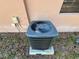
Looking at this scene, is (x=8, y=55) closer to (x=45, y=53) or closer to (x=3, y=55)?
(x=3, y=55)

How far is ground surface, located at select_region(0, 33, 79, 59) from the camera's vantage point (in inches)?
86.0

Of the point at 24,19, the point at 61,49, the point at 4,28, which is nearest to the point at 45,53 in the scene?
the point at 61,49

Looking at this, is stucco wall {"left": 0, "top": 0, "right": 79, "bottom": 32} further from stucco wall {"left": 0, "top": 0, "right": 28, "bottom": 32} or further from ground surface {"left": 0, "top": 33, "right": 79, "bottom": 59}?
ground surface {"left": 0, "top": 33, "right": 79, "bottom": 59}

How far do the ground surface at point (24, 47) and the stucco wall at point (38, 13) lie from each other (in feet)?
0.34

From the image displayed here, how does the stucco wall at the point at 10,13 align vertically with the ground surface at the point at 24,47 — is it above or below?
above

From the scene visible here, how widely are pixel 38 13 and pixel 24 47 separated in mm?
555

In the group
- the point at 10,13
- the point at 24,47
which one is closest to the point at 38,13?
the point at 10,13

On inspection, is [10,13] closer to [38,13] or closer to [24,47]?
[38,13]

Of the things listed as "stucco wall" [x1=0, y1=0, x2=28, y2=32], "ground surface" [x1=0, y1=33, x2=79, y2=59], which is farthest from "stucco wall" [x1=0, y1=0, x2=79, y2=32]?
"ground surface" [x1=0, y1=33, x2=79, y2=59]

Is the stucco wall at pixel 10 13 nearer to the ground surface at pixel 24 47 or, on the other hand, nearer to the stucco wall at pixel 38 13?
the stucco wall at pixel 38 13

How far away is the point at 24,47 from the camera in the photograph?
225 cm

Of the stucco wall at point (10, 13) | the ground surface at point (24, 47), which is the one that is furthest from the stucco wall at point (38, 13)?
the ground surface at point (24, 47)

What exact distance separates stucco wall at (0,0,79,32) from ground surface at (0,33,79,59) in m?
0.10

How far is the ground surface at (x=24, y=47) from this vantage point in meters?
2.18
